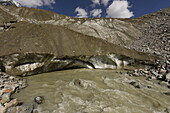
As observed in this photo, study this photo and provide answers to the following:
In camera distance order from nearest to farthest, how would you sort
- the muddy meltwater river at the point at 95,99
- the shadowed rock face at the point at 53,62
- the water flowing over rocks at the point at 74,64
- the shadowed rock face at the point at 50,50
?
the muddy meltwater river at the point at 95,99
the water flowing over rocks at the point at 74,64
the shadowed rock face at the point at 53,62
the shadowed rock face at the point at 50,50

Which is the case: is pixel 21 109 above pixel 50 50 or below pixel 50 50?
below

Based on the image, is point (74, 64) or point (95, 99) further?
point (74, 64)

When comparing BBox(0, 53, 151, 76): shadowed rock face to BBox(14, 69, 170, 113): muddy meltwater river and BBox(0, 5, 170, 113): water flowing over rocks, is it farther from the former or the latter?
BBox(14, 69, 170, 113): muddy meltwater river

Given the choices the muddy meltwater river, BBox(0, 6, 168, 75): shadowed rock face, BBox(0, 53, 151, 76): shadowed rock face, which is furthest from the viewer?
BBox(0, 6, 168, 75): shadowed rock face

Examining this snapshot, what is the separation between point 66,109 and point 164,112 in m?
3.78

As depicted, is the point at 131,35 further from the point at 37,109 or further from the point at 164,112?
the point at 37,109

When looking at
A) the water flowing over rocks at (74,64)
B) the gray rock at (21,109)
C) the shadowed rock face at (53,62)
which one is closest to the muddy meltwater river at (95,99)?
the water flowing over rocks at (74,64)

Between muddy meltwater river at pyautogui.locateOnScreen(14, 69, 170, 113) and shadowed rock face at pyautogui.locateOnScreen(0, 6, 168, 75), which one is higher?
shadowed rock face at pyautogui.locateOnScreen(0, 6, 168, 75)

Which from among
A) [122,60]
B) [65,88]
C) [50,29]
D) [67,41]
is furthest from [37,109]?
[122,60]

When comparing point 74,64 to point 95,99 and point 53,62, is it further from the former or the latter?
point 95,99

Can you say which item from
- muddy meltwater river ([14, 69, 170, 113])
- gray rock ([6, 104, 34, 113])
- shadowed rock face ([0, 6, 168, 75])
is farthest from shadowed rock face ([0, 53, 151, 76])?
gray rock ([6, 104, 34, 113])

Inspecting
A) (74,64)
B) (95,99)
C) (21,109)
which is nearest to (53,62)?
(74,64)

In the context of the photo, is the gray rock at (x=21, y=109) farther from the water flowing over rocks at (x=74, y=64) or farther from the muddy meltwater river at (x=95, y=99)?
the muddy meltwater river at (x=95, y=99)

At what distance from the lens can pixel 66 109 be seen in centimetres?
368
